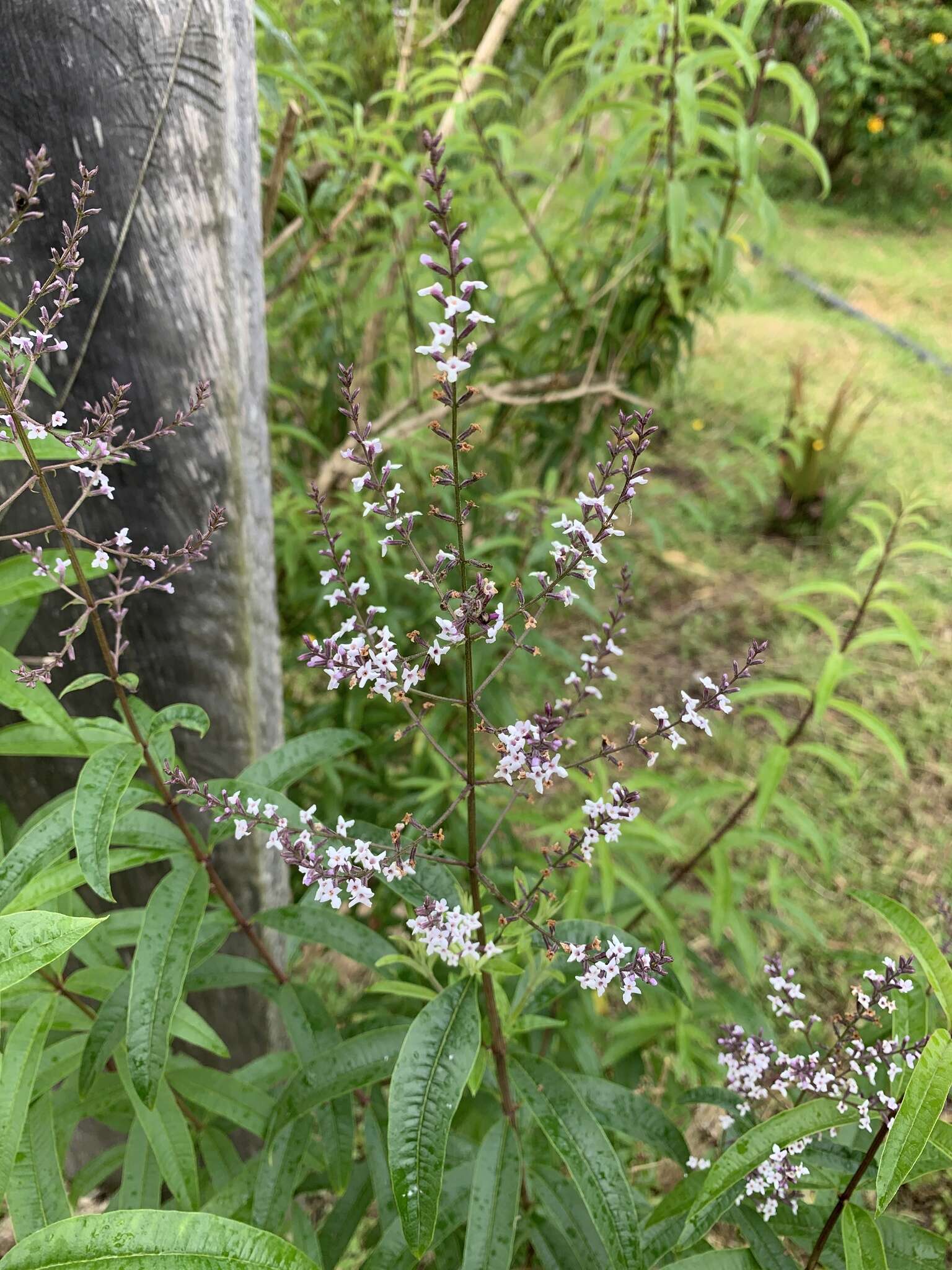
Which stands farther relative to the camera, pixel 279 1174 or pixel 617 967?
pixel 279 1174

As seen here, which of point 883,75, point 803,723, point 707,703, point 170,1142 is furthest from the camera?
point 883,75

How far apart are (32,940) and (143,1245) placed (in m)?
0.23

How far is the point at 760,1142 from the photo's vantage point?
0.82m

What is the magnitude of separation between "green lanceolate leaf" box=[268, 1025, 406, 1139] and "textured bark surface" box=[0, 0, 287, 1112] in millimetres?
563

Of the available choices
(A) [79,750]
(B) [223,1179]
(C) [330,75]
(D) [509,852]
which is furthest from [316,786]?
(C) [330,75]

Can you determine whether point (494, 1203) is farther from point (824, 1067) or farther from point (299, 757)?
point (299, 757)

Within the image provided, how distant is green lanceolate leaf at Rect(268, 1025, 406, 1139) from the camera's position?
953 mm

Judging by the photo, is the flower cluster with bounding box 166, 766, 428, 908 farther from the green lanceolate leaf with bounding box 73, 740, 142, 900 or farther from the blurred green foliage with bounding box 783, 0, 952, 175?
the blurred green foliage with bounding box 783, 0, 952, 175

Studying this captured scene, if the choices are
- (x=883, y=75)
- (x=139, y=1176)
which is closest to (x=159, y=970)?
(x=139, y=1176)

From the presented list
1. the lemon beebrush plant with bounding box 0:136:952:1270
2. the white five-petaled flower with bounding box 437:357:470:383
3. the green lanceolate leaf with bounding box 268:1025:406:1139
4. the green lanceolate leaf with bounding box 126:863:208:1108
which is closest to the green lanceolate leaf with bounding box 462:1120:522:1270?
the lemon beebrush plant with bounding box 0:136:952:1270

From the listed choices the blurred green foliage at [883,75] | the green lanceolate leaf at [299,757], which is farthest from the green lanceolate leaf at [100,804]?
the blurred green foliage at [883,75]

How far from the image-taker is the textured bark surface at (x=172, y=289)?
37.0 inches

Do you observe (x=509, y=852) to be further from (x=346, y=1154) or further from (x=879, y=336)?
(x=879, y=336)

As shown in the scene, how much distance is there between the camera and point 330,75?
141 inches
